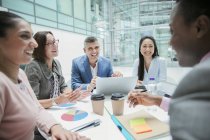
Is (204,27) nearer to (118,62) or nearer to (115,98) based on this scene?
(115,98)

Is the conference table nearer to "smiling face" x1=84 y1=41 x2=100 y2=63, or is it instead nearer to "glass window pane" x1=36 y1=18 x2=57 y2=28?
"smiling face" x1=84 y1=41 x2=100 y2=63

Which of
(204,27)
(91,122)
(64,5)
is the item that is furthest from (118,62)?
(204,27)

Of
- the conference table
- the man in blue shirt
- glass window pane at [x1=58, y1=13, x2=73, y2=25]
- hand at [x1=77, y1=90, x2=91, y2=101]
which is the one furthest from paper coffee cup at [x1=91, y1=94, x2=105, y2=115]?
glass window pane at [x1=58, y1=13, x2=73, y2=25]

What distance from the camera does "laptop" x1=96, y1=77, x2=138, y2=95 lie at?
1.75 m

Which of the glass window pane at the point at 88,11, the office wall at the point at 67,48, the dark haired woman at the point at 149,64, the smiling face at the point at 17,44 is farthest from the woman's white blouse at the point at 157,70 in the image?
the glass window pane at the point at 88,11

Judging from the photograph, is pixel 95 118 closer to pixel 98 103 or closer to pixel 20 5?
pixel 98 103

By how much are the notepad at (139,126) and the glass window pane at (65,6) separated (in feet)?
19.3

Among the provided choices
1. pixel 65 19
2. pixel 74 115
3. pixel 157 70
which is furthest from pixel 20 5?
pixel 74 115

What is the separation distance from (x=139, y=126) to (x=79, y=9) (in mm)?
7696

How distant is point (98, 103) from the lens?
1390mm

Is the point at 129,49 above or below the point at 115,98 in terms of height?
above

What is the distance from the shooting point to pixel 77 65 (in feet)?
8.94

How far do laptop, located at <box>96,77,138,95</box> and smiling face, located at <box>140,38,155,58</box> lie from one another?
107cm

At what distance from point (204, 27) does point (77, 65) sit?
2269 millimetres
